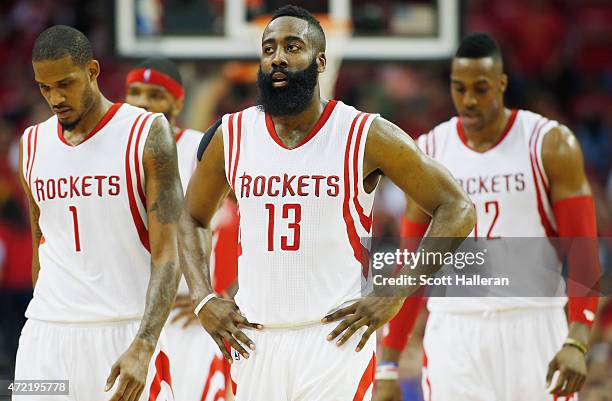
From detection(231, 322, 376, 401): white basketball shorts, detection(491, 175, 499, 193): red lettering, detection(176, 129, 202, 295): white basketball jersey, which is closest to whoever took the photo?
detection(231, 322, 376, 401): white basketball shorts

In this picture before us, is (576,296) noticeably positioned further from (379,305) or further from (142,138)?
(142,138)

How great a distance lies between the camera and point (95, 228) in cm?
530

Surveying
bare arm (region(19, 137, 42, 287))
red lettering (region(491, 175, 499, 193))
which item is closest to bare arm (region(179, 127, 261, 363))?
bare arm (region(19, 137, 42, 287))

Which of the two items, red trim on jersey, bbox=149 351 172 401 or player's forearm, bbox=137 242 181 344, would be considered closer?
player's forearm, bbox=137 242 181 344

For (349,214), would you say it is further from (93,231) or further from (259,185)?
(93,231)

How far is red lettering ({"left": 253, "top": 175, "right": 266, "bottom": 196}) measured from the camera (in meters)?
5.03

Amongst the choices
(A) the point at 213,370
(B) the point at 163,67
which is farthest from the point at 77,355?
(B) the point at 163,67

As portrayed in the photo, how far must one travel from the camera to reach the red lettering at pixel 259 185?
5.03 metres

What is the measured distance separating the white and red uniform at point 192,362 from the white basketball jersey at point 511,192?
1422mm

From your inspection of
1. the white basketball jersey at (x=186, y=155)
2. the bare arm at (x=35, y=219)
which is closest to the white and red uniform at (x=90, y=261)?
the bare arm at (x=35, y=219)

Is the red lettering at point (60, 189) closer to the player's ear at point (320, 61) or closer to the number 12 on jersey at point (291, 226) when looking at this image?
the number 12 on jersey at point (291, 226)

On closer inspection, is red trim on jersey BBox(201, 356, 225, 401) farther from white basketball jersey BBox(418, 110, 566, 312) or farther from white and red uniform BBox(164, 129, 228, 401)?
white basketball jersey BBox(418, 110, 566, 312)

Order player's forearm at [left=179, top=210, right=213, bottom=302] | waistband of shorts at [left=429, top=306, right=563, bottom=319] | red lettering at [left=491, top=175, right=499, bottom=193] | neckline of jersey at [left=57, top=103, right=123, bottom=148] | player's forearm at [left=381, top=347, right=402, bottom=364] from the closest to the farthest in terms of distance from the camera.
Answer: player's forearm at [left=179, top=210, right=213, bottom=302], neckline of jersey at [left=57, top=103, right=123, bottom=148], waistband of shorts at [left=429, top=306, right=563, bottom=319], red lettering at [left=491, top=175, right=499, bottom=193], player's forearm at [left=381, top=347, right=402, bottom=364]

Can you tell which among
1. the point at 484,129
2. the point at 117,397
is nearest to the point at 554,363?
the point at 484,129
